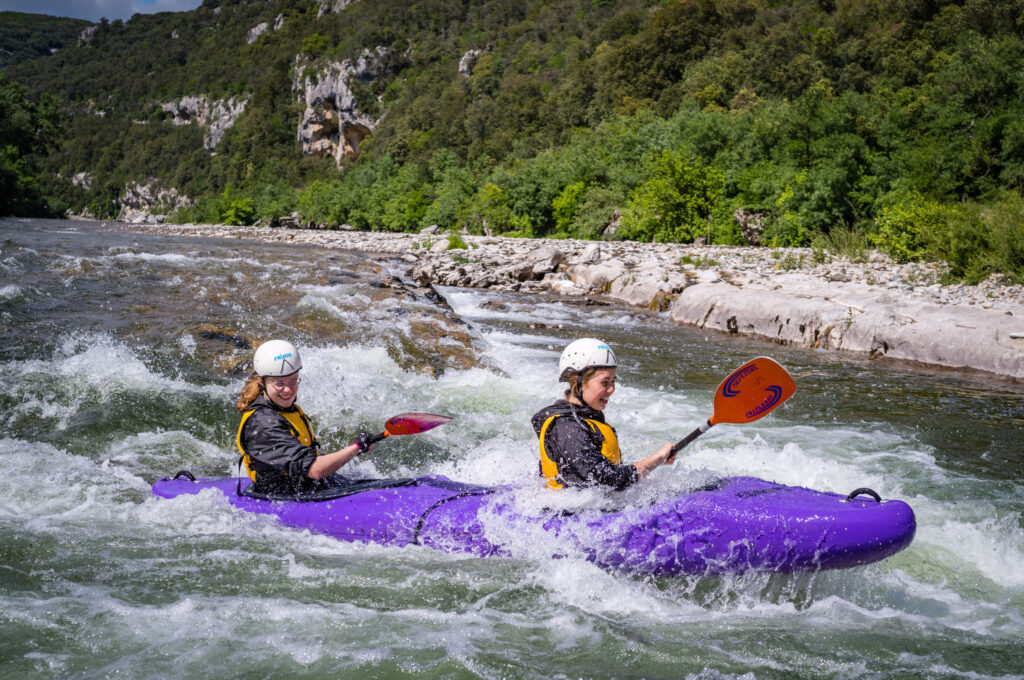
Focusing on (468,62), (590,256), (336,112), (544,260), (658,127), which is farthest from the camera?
(336,112)

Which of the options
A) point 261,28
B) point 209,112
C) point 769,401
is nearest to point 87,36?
point 261,28

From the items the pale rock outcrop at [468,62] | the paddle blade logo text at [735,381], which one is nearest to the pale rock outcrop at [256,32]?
the pale rock outcrop at [468,62]

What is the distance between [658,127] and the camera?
28.7 metres

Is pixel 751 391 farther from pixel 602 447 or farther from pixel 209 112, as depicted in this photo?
pixel 209 112

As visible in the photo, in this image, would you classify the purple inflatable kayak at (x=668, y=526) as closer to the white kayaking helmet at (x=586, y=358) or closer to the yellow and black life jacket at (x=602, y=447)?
the yellow and black life jacket at (x=602, y=447)

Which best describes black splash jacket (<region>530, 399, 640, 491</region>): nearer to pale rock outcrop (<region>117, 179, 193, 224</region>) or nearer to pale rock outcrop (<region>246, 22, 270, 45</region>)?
pale rock outcrop (<region>117, 179, 193, 224</region>)

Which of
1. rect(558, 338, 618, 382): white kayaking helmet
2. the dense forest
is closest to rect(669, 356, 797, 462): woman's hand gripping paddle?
rect(558, 338, 618, 382): white kayaking helmet

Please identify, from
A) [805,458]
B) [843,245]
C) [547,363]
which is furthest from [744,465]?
[843,245]

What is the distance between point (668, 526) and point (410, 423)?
5.32 feet

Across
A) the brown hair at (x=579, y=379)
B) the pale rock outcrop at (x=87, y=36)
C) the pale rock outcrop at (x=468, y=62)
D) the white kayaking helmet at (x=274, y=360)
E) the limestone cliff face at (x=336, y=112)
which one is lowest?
the white kayaking helmet at (x=274, y=360)

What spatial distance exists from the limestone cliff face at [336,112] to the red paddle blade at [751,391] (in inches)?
3218

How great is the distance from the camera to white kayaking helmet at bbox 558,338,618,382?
11.2 feet

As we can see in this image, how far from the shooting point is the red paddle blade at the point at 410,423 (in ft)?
13.5

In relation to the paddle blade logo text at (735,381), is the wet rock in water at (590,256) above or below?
above
